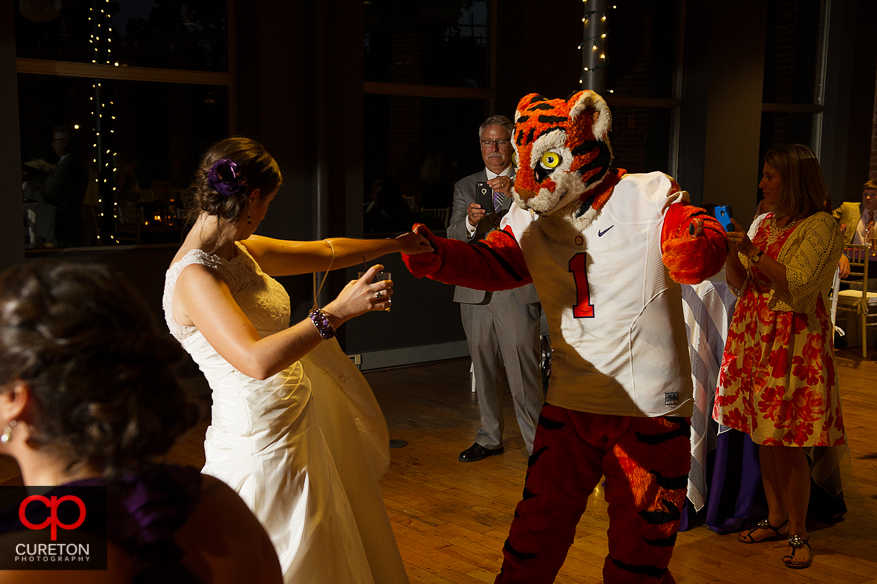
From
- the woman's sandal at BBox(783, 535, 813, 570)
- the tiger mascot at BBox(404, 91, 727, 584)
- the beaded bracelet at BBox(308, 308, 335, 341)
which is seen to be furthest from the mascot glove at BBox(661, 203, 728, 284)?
the woman's sandal at BBox(783, 535, 813, 570)

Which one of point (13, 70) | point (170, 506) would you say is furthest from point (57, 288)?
point (13, 70)

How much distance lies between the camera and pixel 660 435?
6.78 ft

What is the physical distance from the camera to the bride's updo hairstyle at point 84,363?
0.82 meters

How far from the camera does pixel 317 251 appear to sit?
7.63ft

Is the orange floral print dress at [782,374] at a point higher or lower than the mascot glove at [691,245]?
lower

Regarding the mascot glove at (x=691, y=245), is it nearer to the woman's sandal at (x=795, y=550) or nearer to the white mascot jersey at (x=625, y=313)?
the white mascot jersey at (x=625, y=313)

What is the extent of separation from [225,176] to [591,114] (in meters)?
0.97

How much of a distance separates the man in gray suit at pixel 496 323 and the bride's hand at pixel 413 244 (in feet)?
4.90

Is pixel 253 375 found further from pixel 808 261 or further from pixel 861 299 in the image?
pixel 861 299

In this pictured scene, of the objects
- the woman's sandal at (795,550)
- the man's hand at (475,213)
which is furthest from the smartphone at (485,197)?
the woman's sandal at (795,550)

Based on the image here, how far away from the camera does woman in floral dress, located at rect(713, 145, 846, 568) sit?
9.21ft

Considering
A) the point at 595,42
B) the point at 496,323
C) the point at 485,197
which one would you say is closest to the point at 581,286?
the point at 595,42

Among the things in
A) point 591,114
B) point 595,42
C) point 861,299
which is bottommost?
point 861,299

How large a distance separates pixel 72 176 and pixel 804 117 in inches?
303
